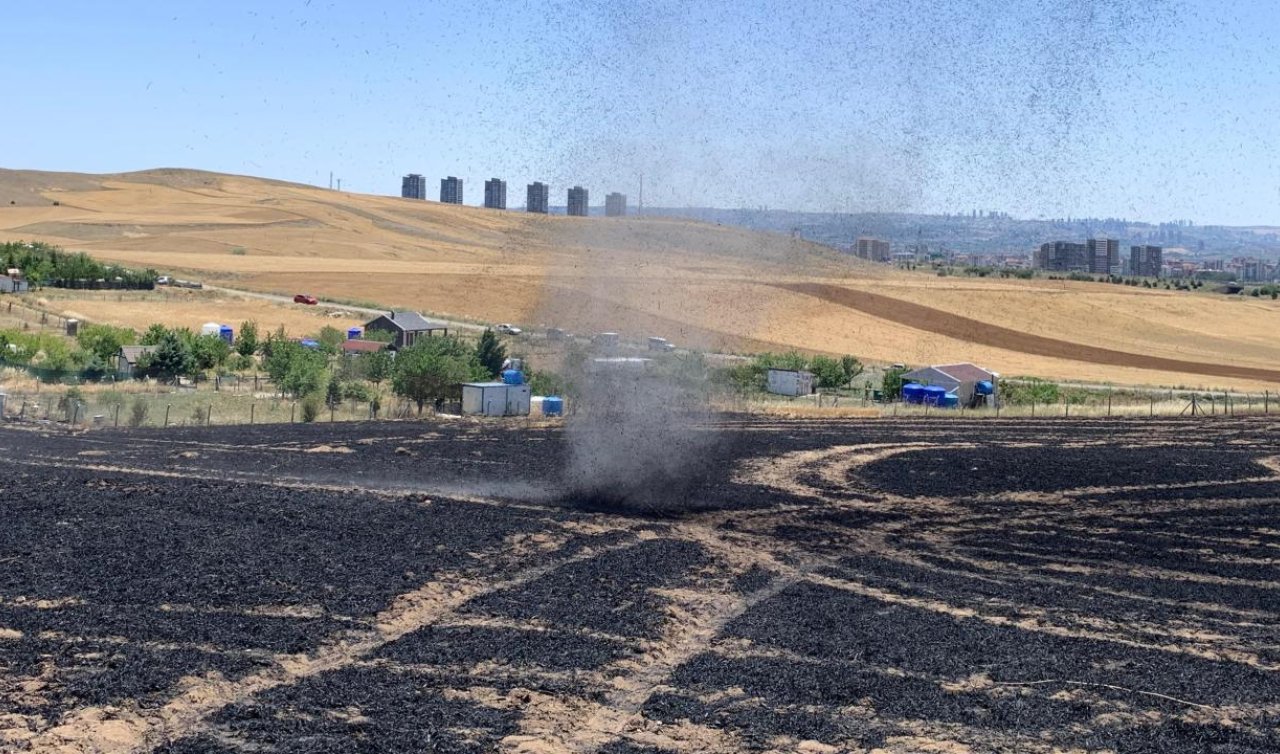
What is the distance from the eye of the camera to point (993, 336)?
101m

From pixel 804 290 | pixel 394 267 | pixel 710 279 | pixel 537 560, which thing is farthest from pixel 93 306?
pixel 537 560

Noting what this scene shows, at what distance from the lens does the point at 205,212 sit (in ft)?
584

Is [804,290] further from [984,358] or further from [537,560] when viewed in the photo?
[537,560]

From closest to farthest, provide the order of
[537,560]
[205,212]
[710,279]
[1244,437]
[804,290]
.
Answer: [537,560]
[710,279]
[1244,437]
[804,290]
[205,212]

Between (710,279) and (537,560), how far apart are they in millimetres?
13388

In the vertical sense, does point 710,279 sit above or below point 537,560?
above

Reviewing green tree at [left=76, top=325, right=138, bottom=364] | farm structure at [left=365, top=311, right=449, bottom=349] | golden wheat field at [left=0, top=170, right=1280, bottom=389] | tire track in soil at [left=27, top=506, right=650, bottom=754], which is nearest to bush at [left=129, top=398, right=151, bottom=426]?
golden wheat field at [left=0, top=170, right=1280, bottom=389]

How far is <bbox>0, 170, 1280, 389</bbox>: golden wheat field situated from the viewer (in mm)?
32562

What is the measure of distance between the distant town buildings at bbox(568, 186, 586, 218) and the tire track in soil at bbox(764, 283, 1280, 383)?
57.1 metres

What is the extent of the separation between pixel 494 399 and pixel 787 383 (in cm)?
2109

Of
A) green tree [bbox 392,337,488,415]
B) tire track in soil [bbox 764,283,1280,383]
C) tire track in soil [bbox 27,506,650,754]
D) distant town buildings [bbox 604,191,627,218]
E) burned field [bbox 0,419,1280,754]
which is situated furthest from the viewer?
tire track in soil [bbox 764,283,1280,383]

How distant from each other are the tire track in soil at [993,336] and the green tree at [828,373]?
15653 millimetres

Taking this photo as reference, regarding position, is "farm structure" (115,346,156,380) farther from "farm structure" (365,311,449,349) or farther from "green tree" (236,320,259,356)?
"farm structure" (365,311,449,349)

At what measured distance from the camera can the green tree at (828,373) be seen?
7325 centimetres
